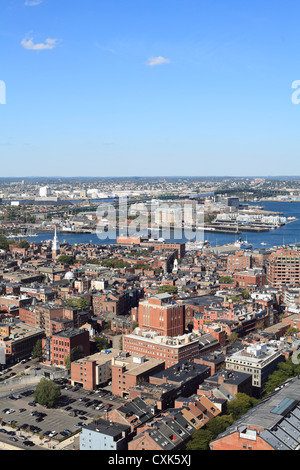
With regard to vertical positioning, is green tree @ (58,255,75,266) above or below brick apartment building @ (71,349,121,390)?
above

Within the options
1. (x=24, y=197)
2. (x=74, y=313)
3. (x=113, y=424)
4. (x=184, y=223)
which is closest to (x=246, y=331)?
(x=74, y=313)

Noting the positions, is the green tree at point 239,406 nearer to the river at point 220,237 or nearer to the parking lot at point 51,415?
the parking lot at point 51,415

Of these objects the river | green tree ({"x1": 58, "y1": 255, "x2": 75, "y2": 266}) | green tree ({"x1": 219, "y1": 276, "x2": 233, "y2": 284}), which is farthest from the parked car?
the river

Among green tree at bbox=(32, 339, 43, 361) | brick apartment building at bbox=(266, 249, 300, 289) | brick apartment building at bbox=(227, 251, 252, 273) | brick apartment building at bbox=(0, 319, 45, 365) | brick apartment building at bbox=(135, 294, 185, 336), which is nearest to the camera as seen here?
brick apartment building at bbox=(0, 319, 45, 365)

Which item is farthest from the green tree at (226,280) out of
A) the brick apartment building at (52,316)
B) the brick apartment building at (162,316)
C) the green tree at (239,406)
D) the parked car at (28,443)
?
the parked car at (28,443)

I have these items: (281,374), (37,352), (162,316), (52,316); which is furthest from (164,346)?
(52,316)

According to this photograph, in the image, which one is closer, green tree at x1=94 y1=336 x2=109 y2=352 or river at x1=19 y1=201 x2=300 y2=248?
green tree at x1=94 y1=336 x2=109 y2=352

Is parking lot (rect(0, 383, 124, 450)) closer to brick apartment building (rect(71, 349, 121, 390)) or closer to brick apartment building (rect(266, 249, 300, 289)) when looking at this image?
brick apartment building (rect(71, 349, 121, 390))
